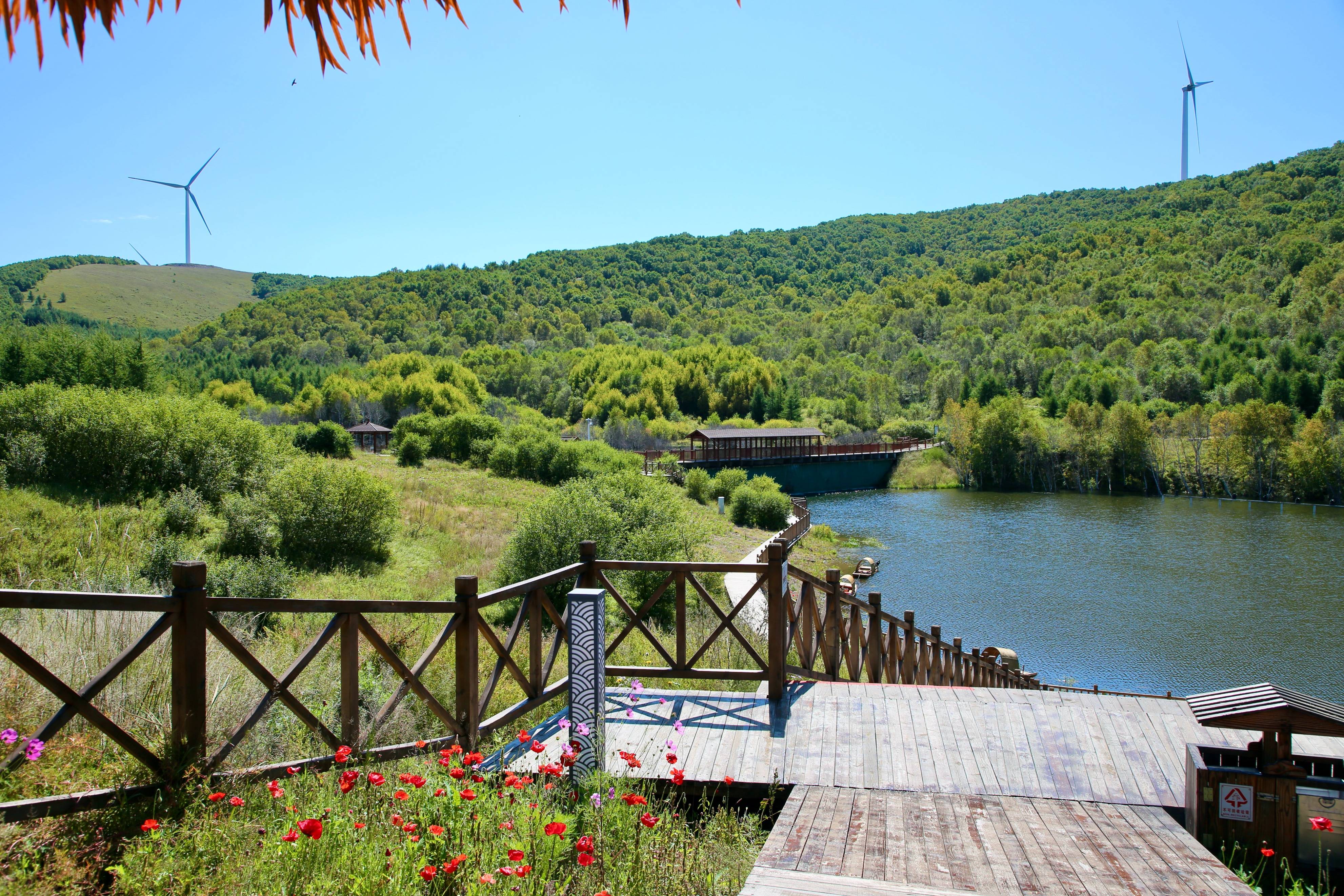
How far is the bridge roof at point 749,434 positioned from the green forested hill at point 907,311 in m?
24.0

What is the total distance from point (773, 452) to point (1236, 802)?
61.1m

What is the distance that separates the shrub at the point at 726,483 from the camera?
145 feet

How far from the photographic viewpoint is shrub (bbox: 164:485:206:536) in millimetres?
20094

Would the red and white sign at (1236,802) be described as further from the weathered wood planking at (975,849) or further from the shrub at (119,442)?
the shrub at (119,442)

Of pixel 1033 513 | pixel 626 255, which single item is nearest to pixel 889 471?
pixel 1033 513

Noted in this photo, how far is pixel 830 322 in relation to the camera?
138 metres

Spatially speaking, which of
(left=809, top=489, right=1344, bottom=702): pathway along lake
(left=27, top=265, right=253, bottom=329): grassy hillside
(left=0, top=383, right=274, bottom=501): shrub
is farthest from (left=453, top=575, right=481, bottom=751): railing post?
(left=27, top=265, right=253, bottom=329): grassy hillside

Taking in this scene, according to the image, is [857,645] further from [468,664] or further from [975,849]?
[468,664]

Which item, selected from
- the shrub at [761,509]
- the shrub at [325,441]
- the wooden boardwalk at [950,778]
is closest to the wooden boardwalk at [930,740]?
the wooden boardwalk at [950,778]

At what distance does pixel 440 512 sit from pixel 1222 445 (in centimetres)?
5076

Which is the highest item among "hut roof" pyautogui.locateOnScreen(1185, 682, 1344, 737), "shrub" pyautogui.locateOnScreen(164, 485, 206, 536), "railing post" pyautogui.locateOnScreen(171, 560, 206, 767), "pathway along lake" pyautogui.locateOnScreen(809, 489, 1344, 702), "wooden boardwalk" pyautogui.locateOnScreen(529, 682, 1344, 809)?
"railing post" pyautogui.locateOnScreen(171, 560, 206, 767)

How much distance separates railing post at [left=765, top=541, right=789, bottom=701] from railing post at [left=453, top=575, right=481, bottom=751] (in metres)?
2.16

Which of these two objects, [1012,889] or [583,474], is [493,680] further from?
[583,474]

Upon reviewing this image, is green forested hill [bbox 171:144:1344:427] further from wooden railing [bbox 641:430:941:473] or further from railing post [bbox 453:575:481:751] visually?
railing post [bbox 453:575:481:751]
